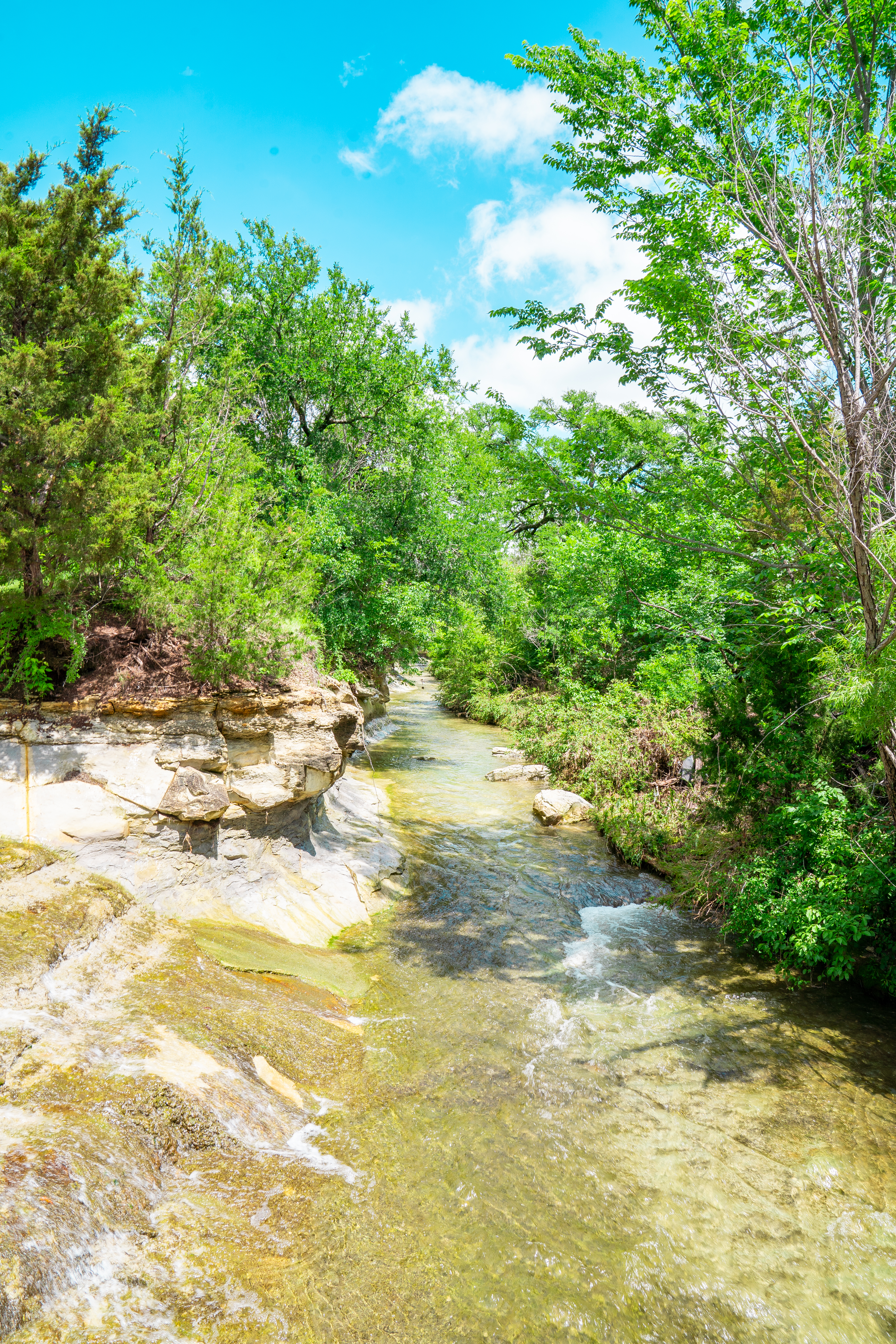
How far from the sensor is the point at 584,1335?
3209 mm

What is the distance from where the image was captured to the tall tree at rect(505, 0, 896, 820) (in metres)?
5.07

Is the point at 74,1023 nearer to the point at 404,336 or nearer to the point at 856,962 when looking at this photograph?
the point at 856,962

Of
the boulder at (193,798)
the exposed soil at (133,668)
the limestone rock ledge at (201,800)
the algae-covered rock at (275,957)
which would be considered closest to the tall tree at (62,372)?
the exposed soil at (133,668)

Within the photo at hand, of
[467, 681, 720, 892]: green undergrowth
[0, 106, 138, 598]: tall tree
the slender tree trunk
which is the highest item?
[0, 106, 138, 598]: tall tree

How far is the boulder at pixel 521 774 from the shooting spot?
15.4m

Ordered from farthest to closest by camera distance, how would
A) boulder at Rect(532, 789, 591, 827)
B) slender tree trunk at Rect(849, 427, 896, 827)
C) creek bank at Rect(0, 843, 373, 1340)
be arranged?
boulder at Rect(532, 789, 591, 827) → slender tree trunk at Rect(849, 427, 896, 827) → creek bank at Rect(0, 843, 373, 1340)

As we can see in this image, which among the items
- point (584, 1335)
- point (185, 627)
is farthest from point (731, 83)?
point (584, 1335)

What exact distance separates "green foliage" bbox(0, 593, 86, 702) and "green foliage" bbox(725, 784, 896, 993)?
7573 mm

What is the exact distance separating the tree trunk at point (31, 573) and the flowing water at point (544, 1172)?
4094 millimetres

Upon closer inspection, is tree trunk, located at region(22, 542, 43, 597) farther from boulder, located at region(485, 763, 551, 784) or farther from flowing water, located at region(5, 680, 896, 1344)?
boulder, located at region(485, 763, 551, 784)

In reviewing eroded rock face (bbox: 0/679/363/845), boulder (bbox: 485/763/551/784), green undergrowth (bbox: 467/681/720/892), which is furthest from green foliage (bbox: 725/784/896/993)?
boulder (bbox: 485/763/551/784)

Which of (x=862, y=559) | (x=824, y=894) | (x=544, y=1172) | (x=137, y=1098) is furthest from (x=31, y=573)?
(x=824, y=894)

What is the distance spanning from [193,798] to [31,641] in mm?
2255

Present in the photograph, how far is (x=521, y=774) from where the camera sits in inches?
611
